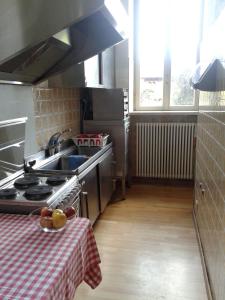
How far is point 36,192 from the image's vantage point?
66.6 inches

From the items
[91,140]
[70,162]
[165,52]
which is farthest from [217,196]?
[165,52]

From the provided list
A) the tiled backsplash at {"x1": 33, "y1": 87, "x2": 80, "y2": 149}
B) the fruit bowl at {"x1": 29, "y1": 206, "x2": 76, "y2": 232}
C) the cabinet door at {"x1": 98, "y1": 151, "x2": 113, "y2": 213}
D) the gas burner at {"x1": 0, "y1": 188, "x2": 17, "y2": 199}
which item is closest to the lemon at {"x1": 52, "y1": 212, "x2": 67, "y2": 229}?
the fruit bowl at {"x1": 29, "y1": 206, "x2": 76, "y2": 232}

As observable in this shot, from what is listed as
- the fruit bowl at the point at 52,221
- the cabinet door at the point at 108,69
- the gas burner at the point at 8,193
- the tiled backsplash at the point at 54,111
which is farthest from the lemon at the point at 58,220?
the cabinet door at the point at 108,69

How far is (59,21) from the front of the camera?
1.35 m

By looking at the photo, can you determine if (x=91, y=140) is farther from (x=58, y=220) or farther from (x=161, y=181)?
(x=58, y=220)

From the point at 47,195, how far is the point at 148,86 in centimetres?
279

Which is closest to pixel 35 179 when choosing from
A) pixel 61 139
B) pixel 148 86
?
pixel 61 139

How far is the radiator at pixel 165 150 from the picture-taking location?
3771 millimetres

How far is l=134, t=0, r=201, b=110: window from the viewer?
148 inches

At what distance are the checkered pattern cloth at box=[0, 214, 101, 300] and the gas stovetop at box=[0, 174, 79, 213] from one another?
3.2 inches

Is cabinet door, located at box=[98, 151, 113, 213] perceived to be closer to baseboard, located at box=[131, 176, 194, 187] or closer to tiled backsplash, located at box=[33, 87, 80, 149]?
tiled backsplash, located at box=[33, 87, 80, 149]

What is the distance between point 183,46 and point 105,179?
216cm

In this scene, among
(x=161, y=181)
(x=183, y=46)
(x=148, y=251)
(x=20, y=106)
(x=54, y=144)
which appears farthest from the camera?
(x=161, y=181)

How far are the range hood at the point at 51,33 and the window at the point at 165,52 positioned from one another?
6.49ft
